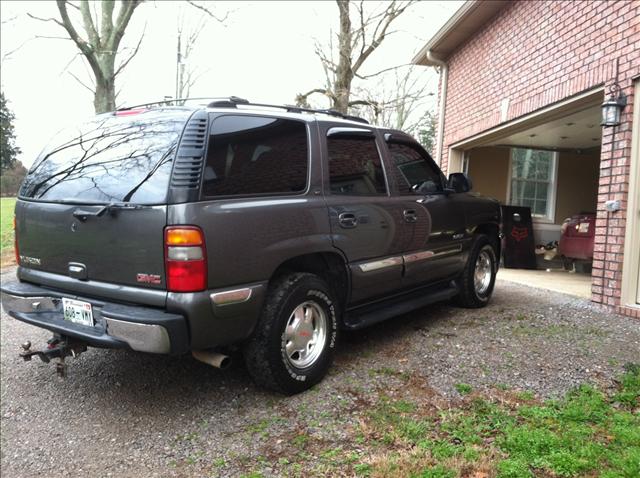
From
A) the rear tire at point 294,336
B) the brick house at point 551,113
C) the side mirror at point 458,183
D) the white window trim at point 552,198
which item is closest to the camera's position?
the rear tire at point 294,336

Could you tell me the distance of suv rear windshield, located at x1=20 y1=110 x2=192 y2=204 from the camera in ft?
9.78

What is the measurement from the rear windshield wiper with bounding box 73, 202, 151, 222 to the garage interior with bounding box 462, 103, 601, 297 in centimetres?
850

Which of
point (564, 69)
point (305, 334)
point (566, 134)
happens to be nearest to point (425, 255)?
point (305, 334)

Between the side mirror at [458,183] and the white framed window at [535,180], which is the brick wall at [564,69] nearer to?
the side mirror at [458,183]

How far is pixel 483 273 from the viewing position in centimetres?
584

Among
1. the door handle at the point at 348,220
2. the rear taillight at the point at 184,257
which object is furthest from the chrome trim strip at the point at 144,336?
the door handle at the point at 348,220

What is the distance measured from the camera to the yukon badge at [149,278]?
2869 millimetres

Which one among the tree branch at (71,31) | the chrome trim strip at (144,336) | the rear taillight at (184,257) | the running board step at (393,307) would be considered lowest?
the running board step at (393,307)

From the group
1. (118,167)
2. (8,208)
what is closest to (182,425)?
(118,167)

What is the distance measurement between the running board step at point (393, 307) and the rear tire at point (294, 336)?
310 millimetres

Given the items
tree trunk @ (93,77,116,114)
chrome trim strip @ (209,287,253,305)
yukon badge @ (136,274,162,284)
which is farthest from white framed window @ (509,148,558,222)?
tree trunk @ (93,77,116,114)

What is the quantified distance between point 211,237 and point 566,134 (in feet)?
28.5

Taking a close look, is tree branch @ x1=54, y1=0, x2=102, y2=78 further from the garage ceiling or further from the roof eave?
the garage ceiling

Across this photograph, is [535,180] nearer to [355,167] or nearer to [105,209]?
[355,167]
